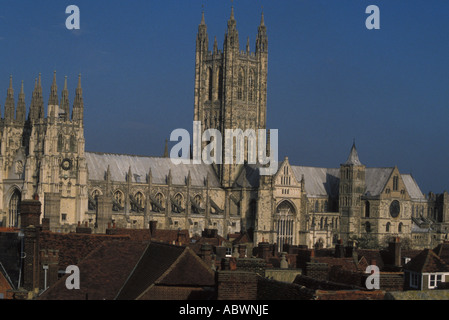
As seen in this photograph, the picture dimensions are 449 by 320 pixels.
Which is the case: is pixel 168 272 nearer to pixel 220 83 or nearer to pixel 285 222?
pixel 285 222

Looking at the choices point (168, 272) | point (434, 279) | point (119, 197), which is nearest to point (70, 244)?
point (168, 272)

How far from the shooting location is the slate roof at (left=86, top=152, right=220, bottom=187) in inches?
4175

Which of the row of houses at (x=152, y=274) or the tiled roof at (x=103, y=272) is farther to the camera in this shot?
the tiled roof at (x=103, y=272)

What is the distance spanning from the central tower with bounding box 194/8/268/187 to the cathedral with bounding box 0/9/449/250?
0.14 metres

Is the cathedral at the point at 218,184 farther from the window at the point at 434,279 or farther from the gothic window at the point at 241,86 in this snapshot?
the window at the point at 434,279

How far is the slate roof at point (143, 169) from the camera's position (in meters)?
106

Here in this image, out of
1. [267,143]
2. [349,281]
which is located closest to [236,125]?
[267,143]

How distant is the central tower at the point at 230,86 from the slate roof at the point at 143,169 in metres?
2.82

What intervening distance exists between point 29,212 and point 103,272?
4839mm

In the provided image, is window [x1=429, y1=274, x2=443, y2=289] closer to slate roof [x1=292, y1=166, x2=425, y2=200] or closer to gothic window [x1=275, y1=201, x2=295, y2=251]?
gothic window [x1=275, y1=201, x2=295, y2=251]

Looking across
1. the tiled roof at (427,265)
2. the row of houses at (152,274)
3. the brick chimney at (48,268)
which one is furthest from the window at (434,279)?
the brick chimney at (48,268)

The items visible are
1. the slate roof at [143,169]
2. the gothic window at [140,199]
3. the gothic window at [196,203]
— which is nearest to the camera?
the slate roof at [143,169]
